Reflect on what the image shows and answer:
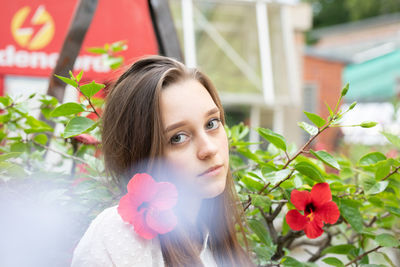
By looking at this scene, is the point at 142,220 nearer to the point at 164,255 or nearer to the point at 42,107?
the point at 164,255

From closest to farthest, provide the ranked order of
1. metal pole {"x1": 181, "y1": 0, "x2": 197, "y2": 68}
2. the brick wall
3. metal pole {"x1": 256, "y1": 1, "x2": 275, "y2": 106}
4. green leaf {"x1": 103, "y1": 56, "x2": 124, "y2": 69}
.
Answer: green leaf {"x1": 103, "y1": 56, "x2": 124, "y2": 69} < metal pole {"x1": 181, "y1": 0, "x2": 197, "y2": 68} < metal pole {"x1": 256, "y1": 1, "x2": 275, "y2": 106} < the brick wall

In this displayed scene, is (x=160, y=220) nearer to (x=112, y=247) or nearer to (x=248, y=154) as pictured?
(x=112, y=247)

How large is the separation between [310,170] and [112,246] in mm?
282

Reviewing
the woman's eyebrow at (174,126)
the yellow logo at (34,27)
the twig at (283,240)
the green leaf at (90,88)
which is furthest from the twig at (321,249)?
the yellow logo at (34,27)

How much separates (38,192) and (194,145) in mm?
283

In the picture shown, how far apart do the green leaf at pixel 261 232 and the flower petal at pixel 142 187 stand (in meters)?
0.21

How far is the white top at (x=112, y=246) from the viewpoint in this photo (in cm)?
51

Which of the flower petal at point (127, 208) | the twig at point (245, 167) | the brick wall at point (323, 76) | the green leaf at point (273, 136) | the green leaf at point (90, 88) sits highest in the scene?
the green leaf at point (90, 88)

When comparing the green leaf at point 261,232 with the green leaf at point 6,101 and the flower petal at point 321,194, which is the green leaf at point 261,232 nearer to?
the flower petal at point 321,194

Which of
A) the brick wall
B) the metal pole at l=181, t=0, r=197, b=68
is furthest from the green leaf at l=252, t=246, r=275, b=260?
the brick wall

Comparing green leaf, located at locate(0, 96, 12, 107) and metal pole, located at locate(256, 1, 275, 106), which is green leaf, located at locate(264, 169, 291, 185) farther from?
metal pole, located at locate(256, 1, 275, 106)

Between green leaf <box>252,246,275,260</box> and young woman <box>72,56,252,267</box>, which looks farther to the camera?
green leaf <box>252,246,275,260</box>

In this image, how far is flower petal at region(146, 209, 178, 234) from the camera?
1.70ft

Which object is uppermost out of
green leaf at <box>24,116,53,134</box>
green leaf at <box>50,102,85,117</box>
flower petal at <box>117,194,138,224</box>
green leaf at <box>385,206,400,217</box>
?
green leaf at <box>50,102,85,117</box>
